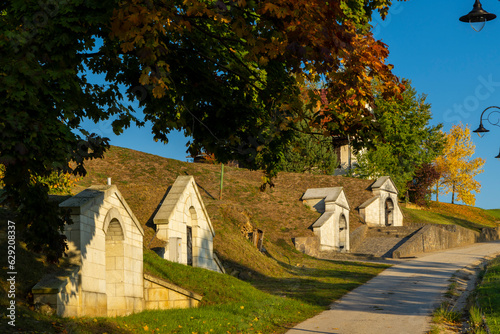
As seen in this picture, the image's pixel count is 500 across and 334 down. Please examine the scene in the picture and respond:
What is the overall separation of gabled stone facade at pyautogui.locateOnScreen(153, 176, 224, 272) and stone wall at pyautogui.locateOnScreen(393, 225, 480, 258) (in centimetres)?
1609

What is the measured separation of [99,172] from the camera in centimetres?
3466

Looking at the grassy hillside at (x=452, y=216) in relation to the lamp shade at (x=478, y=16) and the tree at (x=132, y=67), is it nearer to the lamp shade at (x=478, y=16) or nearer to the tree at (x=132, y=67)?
the lamp shade at (x=478, y=16)

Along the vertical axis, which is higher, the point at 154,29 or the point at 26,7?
the point at 26,7

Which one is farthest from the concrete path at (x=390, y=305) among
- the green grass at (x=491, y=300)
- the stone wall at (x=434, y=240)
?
the stone wall at (x=434, y=240)

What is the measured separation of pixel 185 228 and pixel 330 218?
18563mm

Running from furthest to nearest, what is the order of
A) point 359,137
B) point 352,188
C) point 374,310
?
point 352,188 < point 374,310 < point 359,137

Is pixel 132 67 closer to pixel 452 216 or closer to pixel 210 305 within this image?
pixel 210 305

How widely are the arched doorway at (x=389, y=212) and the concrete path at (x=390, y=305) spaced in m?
20.5

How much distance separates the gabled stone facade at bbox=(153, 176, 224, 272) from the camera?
18.9 metres

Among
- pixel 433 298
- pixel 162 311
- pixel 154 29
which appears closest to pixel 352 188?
pixel 433 298

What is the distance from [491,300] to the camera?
1440 centimetres

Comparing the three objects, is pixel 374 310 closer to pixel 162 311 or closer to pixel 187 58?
pixel 162 311

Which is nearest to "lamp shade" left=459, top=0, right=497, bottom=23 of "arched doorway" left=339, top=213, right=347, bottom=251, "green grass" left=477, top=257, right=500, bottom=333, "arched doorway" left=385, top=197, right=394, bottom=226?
"green grass" left=477, top=257, right=500, bottom=333

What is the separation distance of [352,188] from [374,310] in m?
32.4
